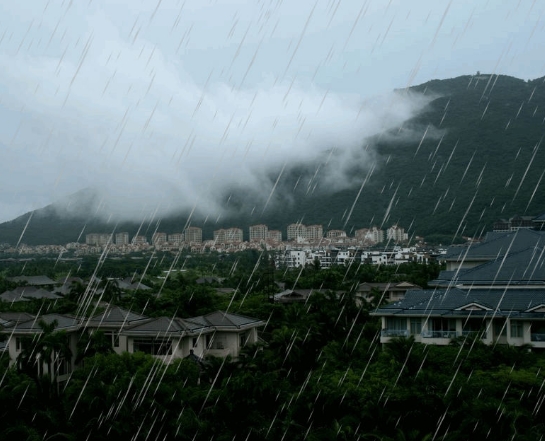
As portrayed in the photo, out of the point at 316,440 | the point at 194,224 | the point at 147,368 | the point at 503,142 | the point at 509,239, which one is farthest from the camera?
the point at 194,224

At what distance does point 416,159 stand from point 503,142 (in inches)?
704

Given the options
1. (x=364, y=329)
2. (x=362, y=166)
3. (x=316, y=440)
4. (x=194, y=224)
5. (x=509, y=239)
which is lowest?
(x=316, y=440)

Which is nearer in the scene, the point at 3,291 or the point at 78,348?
the point at 78,348

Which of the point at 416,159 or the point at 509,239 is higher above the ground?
the point at 416,159

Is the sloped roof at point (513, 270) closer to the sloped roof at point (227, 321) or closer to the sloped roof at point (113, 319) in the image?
the sloped roof at point (227, 321)

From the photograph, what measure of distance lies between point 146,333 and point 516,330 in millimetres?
10898

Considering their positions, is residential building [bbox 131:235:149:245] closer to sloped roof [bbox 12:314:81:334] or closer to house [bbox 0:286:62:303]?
house [bbox 0:286:62:303]

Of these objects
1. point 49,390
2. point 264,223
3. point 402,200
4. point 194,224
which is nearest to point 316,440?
point 49,390

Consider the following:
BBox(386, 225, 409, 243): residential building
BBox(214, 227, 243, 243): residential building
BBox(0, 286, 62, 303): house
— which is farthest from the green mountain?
BBox(0, 286, 62, 303): house

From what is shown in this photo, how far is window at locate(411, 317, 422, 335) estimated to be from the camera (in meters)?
Answer: 17.3

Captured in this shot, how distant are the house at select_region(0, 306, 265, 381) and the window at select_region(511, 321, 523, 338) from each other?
8.77 metres

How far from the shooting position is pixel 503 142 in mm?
100875

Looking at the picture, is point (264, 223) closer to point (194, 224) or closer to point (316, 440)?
point (194, 224)

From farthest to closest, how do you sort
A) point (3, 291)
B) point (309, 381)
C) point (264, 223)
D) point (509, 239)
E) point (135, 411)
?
point (264, 223)
point (3, 291)
point (509, 239)
point (309, 381)
point (135, 411)
